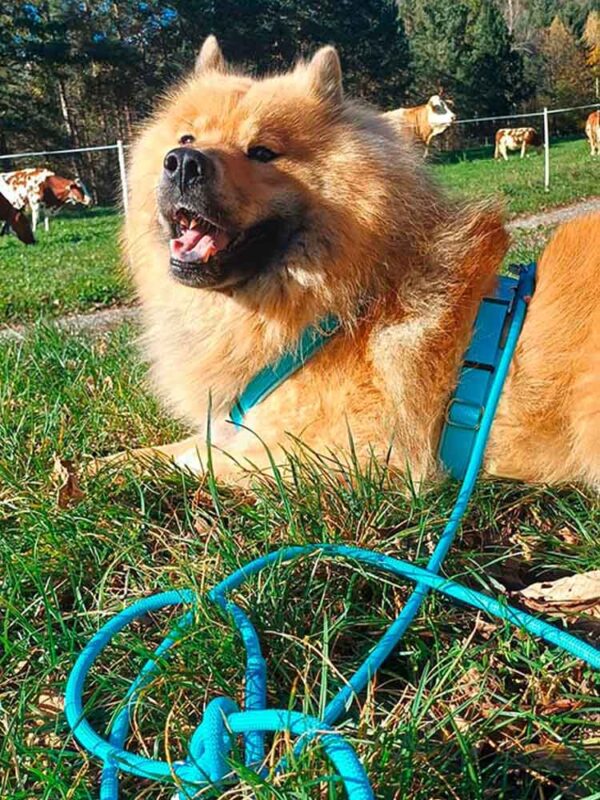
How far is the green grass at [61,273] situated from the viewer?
→ 24.9 ft

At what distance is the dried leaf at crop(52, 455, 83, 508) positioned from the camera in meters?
2.03

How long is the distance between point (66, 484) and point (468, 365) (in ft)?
3.99

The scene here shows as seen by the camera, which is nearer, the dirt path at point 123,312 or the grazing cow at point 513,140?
the dirt path at point 123,312

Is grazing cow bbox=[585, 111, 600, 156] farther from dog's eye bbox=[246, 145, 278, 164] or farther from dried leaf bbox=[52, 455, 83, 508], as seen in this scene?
dried leaf bbox=[52, 455, 83, 508]

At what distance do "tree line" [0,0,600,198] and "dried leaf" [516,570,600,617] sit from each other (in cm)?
1954

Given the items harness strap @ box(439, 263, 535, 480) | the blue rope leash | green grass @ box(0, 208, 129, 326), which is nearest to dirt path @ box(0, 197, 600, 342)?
green grass @ box(0, 208, 129, 326)

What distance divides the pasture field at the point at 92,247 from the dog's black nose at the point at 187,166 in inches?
35.4

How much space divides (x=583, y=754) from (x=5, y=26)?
34.7m

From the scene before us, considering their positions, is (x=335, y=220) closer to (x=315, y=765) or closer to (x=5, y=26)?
(x=315, y=765)

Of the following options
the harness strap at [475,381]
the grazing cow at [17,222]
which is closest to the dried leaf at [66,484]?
the harness strap at [475,381]

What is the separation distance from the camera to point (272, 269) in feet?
7.66

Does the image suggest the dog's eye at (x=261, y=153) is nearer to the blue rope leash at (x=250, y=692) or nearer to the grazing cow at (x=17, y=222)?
the blue rope leash at (x=250, y=692)

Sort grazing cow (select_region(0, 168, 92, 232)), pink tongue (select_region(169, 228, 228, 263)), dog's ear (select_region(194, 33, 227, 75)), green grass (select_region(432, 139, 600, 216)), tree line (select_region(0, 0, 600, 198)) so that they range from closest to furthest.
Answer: pink tongue (select_region(169, 228, 228, 263)), dog's ear (select_region(194, 33, 227, 75)), green grass (select_region(432, 139, 600, 216)), grazing cow (select_region(0, 168, 92, 232)), tree line (select_region(0, 0, 600, 198))

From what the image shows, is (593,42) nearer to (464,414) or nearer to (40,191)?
(40,191)
